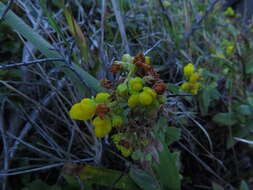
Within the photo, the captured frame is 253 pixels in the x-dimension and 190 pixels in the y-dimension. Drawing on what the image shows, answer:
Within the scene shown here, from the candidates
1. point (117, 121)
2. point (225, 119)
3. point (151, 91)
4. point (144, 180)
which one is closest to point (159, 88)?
point (151, 91)

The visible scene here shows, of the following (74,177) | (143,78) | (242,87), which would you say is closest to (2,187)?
(74,177)

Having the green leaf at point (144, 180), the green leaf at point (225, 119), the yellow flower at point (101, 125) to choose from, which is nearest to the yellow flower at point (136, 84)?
the yellow flower at point (101, 125)

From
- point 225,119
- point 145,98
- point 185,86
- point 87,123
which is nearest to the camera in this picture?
point 145,98

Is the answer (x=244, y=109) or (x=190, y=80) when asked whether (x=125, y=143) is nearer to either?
(x=190, y=80)

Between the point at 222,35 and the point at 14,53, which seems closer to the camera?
the point at 14,53

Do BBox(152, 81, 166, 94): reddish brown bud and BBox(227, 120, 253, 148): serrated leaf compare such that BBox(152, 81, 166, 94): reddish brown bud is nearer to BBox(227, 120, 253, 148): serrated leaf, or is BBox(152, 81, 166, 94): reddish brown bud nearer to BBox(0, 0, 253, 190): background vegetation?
BBox(0, 0, 253, 190): background vegetation

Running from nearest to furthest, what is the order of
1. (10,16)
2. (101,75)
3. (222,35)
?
1. (10,16)
2. (101,75)
3. (222,35)

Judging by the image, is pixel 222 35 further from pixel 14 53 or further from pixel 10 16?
pixel 10 16
